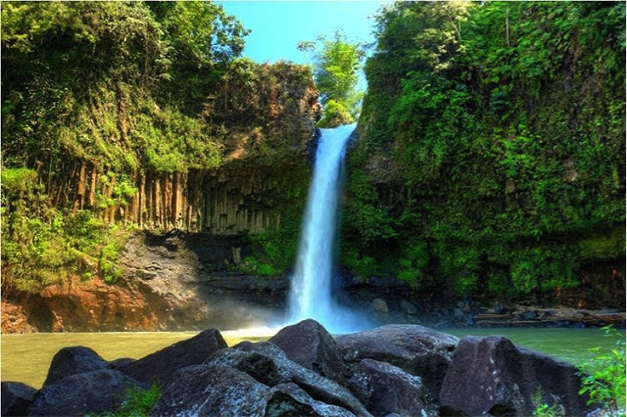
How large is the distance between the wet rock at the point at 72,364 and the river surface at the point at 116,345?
44.6 inches

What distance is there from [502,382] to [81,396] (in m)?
4.31

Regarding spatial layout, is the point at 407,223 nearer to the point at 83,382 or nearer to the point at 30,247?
the point at 30,247

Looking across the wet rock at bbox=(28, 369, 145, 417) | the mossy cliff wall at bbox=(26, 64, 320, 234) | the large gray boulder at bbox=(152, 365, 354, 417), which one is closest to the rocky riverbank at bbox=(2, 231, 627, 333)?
the mossy cliff wall at bbox=(26, 64, 320, 234)

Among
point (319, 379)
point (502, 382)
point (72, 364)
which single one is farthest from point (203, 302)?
point (319, 379)

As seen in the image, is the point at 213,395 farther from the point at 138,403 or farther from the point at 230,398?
the point at 138,403

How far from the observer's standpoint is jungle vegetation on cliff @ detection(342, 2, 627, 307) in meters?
15.6

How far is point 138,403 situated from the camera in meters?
4.36

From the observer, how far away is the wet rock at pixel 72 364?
19.2 feet

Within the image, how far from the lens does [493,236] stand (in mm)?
18047

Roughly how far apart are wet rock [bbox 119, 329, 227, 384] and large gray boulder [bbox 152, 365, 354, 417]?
1637 millimetres

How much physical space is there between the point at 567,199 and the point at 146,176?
1520 centimetres

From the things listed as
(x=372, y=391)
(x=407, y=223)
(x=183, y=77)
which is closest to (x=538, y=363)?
(x=372, y=391)

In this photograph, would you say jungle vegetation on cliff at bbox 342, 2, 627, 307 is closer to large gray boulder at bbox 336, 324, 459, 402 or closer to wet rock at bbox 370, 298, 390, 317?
wet rock at bbox 370, 298, 390, 317

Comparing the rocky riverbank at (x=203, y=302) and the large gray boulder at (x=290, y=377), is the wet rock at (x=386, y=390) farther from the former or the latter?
the rocky riverbank at (x=203, y=302)
